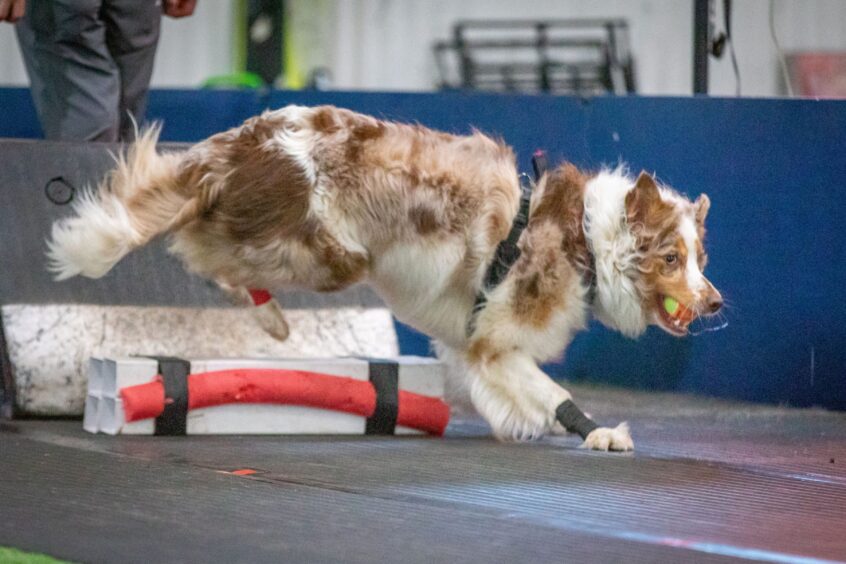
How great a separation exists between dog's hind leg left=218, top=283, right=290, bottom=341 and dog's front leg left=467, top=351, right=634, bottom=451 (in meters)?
0.76

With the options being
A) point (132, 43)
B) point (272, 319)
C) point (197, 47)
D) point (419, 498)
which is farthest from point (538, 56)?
point (419, 498)

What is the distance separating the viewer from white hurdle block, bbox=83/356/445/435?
4816mm

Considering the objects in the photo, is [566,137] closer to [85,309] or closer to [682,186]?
[682,186]

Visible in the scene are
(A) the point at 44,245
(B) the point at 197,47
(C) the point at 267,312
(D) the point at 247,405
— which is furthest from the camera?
(B) the point at 197,47

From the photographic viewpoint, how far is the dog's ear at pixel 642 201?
4.75m

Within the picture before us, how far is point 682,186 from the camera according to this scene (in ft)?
20.9

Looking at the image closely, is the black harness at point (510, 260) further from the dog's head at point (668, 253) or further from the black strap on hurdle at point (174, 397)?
the black strap on hurdle at point (174, 397)

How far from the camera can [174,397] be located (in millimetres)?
4797

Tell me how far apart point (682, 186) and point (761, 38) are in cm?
919

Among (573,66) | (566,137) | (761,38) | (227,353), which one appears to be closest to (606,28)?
(573,66)

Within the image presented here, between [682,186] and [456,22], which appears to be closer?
[682,186]

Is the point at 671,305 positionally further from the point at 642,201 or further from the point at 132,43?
the point at 132,43

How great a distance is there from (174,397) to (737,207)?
2891mm

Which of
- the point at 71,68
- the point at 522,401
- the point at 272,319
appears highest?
the point at 71,68
